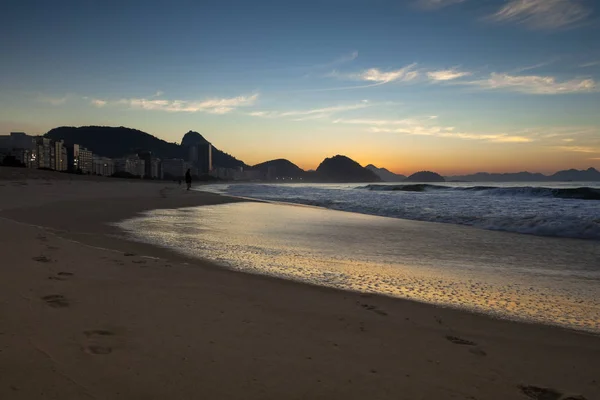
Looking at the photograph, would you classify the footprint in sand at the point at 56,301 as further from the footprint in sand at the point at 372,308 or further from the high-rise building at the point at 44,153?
the high-rise building at the point at 44,153

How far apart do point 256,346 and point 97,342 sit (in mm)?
1226

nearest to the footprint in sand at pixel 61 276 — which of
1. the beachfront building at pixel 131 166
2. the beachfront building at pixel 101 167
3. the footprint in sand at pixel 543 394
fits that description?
the footprint in sand at pixel 543 394

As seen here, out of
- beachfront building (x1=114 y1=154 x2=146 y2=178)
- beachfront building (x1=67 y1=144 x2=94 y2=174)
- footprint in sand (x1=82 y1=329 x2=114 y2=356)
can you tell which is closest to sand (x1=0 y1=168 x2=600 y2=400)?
footprint in sand (x1=82 y1=329 x2=114 y2=356)

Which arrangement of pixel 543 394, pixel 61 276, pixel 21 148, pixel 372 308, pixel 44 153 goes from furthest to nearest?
1. pixel 44 153
2. pixel 21 148
3. pixel 61 276
4. pixel 372 308
5. pixel 543 394

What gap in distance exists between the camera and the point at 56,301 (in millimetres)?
3844

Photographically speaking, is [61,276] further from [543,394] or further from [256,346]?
[543,394]

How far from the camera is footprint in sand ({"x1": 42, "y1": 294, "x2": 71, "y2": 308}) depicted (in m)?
3.73

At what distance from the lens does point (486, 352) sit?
3.07 m

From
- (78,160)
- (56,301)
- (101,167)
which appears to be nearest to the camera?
(56,301)

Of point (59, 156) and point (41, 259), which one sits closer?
point (41, 259)

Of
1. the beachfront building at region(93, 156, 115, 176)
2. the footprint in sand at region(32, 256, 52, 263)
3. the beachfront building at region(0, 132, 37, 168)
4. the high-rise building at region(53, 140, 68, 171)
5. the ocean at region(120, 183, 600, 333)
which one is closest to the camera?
the ocean at region(120, 183, 600, 333)

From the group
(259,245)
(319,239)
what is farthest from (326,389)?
(319,239)

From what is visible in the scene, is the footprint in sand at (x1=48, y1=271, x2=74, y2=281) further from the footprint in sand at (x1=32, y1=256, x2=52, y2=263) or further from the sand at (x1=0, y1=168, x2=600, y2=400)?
the footprint in sand at (x1=32, y1=256, x2=52, y2=263)

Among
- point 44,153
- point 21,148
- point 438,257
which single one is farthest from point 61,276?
point 44,153
